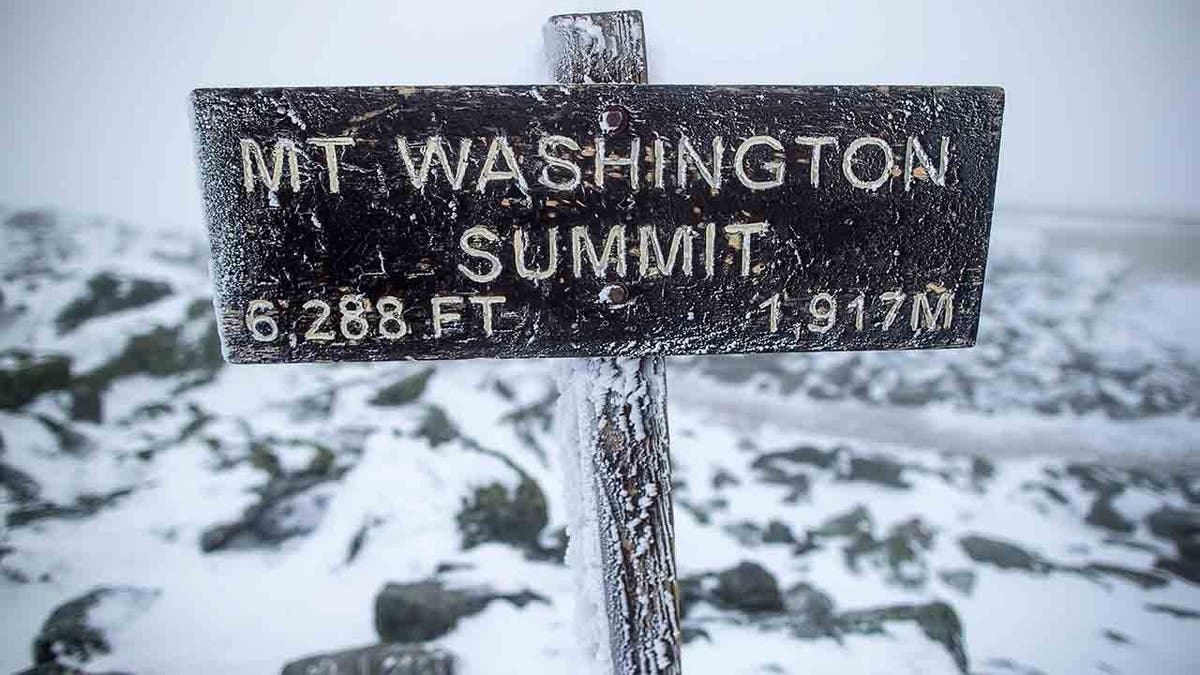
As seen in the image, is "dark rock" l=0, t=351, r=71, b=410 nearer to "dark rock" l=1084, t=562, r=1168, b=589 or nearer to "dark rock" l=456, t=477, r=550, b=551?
"dark rock" l=456, t=477, r=550, b=551

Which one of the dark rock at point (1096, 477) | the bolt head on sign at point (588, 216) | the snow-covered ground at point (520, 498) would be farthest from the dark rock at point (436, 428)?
the dark rock at point (1096, 477)

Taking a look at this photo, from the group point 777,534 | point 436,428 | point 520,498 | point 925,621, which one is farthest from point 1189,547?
point 436,428

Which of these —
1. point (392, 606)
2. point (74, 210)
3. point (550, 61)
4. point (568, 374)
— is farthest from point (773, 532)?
point (74, 210)

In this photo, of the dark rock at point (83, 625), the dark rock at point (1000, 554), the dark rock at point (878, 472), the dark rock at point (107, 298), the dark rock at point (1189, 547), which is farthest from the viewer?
the dark rock at point (107, 298)

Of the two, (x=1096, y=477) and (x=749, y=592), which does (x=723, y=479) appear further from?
(x=1096, y=477)

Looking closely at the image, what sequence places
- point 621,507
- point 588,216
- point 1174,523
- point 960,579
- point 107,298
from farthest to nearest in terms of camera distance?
point 107,298
point 1174,523
point 960,579
point 621,507
point 588,216

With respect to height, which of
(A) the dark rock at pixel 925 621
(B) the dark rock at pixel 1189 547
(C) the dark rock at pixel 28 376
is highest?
(C) the dark rock at pixel 28 376

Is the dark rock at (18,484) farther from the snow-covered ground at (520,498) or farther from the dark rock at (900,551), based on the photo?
the dark rock at (900,551)

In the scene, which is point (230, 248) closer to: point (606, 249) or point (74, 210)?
point (606, 249)
